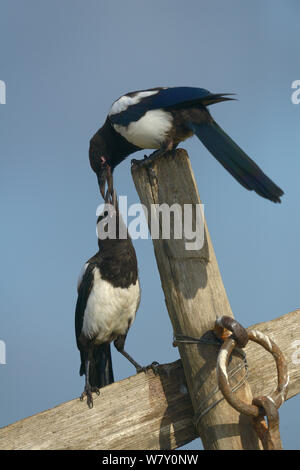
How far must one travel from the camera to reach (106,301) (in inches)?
89.7

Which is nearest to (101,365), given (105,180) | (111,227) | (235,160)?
(111,227)

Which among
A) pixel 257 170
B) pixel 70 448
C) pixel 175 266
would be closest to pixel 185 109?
pixel 257 170

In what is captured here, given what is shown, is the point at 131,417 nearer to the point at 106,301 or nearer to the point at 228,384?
the point at 228,384

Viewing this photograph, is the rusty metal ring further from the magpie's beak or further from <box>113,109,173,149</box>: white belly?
the magpie's beak

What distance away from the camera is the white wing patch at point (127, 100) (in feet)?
7.24

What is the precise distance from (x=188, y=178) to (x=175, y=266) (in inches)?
9.8

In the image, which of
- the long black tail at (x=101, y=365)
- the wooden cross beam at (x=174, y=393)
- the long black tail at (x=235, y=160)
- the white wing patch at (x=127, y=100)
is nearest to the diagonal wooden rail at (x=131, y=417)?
the wooden cross beam at (x=174, y=393)

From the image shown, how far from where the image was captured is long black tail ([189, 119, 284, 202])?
1.47 m

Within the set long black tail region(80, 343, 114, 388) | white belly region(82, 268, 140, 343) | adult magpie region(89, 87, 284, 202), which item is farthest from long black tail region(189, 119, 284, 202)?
long black tail region(80, 343, 114, 388)

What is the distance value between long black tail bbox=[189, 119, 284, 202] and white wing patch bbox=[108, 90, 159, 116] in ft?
1.10

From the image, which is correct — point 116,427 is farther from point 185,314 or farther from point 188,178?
point 188,178

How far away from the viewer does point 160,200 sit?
4.72 ft

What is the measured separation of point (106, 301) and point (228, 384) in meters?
1.15

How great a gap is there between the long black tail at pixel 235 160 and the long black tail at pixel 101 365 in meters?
1.11
